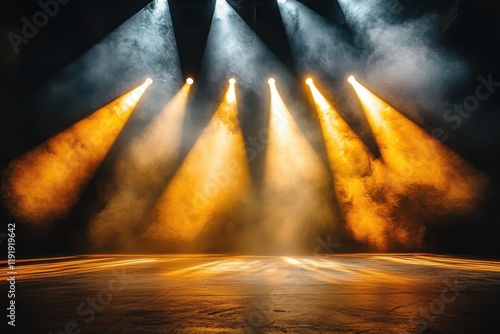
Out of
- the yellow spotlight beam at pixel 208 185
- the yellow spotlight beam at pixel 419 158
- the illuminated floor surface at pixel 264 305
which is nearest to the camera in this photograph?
the illuminated floor surface at pixel 264 305

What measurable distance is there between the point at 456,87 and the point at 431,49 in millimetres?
1361

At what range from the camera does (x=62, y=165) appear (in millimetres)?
8398

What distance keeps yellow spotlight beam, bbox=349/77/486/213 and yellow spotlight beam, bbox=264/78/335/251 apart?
2.09m

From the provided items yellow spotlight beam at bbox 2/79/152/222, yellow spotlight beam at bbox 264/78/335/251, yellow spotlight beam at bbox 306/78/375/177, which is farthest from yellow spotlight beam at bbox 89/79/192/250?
yellow spotlight beam at bbox 306/78/375/177

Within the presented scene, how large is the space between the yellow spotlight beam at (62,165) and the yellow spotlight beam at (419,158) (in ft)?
23.6

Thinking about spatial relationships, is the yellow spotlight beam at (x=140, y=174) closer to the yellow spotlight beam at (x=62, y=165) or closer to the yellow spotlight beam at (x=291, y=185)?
the yellow spotlight beam at (x=62, y=165)

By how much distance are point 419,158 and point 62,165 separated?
10.7 meters

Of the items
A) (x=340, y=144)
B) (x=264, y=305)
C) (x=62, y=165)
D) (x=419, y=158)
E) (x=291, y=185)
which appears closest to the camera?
(x=264, y=305)

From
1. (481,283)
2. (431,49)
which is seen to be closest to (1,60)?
(481,283)

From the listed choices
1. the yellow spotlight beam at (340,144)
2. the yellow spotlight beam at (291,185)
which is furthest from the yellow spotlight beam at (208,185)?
the yellow spotlight beam at (340,144)

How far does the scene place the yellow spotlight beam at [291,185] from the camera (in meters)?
8.73

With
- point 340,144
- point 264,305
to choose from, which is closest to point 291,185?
point 340,144

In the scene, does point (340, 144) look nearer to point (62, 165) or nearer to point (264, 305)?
point (264, 305)

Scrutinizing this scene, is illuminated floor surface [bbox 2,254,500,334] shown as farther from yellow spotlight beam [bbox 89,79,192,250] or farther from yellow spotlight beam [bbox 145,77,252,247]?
yellow spotlight beam [bbox 89,79,192,250]
